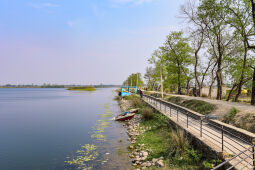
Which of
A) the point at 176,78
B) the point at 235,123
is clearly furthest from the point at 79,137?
the point at 176,78

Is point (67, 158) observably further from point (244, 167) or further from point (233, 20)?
point (233, 20)

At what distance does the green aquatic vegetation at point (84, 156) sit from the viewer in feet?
34.6

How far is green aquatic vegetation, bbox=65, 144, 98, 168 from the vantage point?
1054cm

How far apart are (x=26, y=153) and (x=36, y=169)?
11.7 feet

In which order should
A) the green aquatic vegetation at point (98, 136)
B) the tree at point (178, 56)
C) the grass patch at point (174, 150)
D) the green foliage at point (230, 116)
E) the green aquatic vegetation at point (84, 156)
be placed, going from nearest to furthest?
the grass patch at point (174, 150) → the green aquatic vegetation at point (84, 156) → the green foliage at point (230, 116) → the green aquatic vegetation at point (98, 136) → the tree at point (178, 56)

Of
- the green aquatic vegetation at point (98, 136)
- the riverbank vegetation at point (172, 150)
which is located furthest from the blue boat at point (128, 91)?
the riverbank vegetation at point (172, 150)

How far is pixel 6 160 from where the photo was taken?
1198cm

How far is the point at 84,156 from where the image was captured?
1164 centimetres

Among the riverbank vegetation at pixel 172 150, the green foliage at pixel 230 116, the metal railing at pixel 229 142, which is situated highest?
the green foliage at pixel 230 116

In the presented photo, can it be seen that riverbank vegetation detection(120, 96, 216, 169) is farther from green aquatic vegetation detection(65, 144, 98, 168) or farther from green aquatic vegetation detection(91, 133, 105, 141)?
green aquatic vegetation detection(91, 133, 105, 141)

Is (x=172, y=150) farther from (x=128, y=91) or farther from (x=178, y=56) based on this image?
(x=128, y=91)

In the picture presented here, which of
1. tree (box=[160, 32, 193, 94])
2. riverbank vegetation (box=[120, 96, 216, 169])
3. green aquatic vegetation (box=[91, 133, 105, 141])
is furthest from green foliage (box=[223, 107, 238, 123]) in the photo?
tree (box=[160, 32, 193, 94])

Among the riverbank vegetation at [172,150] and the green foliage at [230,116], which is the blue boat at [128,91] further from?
the green foliage at [230,116]

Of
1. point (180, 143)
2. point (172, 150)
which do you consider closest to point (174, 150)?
point (172, 150)
